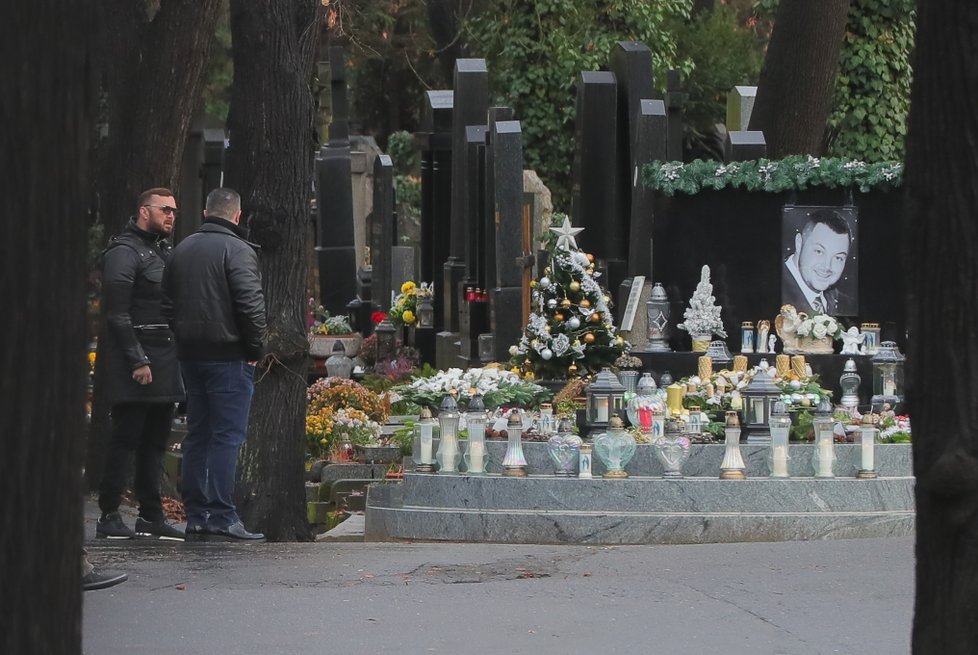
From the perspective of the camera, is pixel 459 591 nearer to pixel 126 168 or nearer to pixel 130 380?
pixel 130 380

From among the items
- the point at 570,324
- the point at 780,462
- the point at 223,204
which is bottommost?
the point at 780,462

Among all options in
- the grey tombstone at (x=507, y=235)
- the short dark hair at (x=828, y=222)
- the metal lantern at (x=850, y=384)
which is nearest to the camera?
the metal lantern at (x=850, y=384)

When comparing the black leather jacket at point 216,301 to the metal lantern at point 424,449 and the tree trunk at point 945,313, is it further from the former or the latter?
the tree trunk at point 945,313

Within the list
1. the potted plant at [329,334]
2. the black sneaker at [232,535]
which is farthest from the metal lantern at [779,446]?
the potted plant at [329,334]

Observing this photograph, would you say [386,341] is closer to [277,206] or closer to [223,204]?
[277,206]

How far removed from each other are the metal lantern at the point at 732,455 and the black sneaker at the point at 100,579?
3.56 m

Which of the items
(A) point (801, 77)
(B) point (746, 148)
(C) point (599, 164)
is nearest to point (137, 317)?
(C) point (599, 164)

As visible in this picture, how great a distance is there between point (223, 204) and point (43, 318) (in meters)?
6.14

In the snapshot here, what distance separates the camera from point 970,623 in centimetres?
348

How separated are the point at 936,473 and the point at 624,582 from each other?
14.5 ft

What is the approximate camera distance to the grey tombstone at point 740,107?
20.9 m

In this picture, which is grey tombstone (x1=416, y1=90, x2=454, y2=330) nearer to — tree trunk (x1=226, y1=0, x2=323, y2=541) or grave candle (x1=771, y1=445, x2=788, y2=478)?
tree trunk (x1=226, y1=0, x2=323, y2=541)

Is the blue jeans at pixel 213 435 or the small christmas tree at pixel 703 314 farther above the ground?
the small christmas tree at pixel 703 314

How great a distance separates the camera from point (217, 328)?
29.7ft
